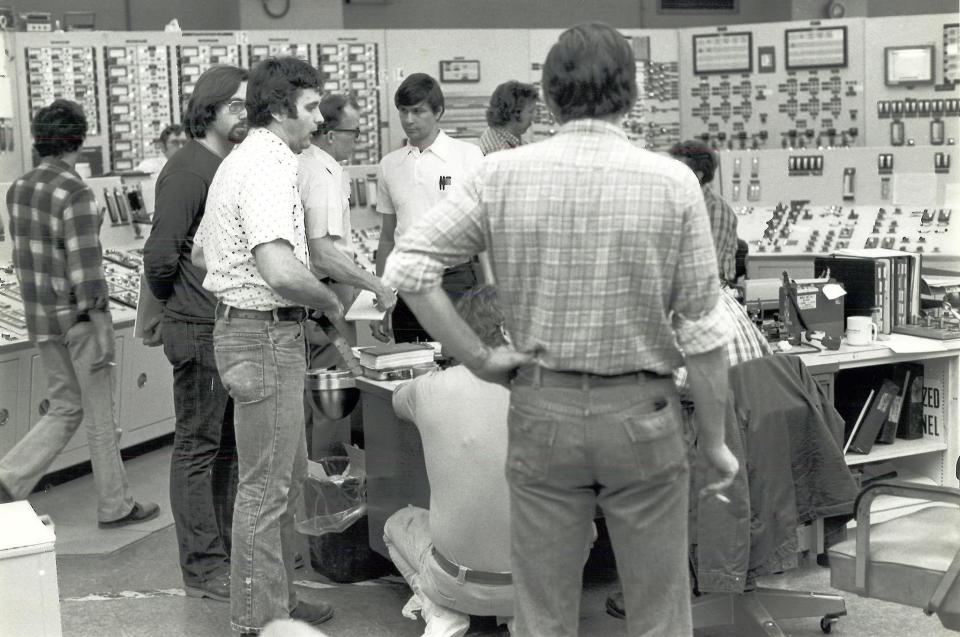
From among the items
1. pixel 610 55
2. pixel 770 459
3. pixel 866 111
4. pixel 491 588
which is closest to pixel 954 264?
pixel 866 111

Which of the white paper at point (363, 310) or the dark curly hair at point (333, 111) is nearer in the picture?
the white paper at point (363, 310)

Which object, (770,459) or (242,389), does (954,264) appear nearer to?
(770,459)

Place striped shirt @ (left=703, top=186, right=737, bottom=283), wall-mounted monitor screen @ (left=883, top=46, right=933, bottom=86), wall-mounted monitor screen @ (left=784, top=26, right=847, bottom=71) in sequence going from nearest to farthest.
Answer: striped shirt @ (left=703, top=186, right=737, bottom=283) → wall-mounted monitor screen @ (left=883, top=46, right=933, bottom=86) → wall-mounted monitor screen @ (left=784, top=26, right=847, bottom=71)

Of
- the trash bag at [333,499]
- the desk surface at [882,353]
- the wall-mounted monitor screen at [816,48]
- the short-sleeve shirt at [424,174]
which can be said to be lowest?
the trash bag at [333,499]

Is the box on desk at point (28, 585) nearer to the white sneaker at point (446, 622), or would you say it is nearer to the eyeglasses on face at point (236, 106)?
the white sneaker at point (446, 622)

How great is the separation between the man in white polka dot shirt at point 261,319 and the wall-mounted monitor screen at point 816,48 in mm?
5737

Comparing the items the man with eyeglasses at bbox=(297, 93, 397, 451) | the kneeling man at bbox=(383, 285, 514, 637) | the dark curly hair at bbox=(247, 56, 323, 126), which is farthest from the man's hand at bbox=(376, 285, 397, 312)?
the dark curly hair at bbox=(247, 56, 323, 126)

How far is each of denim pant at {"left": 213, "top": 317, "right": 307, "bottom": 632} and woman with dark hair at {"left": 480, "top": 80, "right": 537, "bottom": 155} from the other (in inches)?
98.5

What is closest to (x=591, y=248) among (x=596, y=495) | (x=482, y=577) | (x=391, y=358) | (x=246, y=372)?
(x=596, y=495)

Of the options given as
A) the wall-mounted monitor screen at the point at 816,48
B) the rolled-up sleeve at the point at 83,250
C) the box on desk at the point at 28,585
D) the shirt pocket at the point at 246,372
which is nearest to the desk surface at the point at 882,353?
the shirt pocket at the point at 246,372

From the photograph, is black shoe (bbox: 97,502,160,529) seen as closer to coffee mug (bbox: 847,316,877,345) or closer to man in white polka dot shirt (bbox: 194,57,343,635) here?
man in white polka dot shirt (bbox: 194,57,343,635)

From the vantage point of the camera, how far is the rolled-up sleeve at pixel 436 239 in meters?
2.19

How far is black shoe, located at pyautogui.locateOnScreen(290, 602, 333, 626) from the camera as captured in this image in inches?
135

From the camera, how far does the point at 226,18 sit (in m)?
9.32
